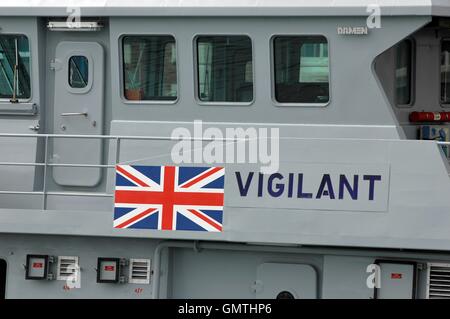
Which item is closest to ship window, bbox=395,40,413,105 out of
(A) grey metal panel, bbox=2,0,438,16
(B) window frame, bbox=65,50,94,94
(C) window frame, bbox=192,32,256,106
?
(A) grey metal panel, bbox=2,0,438,16

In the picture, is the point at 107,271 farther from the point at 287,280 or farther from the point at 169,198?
the point at 287,280

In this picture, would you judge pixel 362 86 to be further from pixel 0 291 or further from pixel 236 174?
pixel 0 291

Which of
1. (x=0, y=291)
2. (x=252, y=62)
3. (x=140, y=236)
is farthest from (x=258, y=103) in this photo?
(x=0, y=291)

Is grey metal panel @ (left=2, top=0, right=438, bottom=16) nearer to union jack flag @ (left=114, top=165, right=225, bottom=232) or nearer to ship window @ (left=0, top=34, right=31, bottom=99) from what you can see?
ship window @ (left=0, top=34, right=31, bottom=99)

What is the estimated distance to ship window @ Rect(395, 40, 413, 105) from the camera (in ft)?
34.4

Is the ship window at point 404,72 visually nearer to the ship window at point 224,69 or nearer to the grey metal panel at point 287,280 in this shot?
the ship window at point 224,69

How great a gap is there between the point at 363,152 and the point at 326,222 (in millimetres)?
748

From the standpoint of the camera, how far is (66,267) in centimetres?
1034

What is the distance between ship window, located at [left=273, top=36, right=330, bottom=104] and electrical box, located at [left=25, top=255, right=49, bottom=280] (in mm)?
2913

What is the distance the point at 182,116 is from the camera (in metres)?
10.4

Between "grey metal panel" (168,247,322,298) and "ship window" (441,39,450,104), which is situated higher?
"ship window" (441,39,450,104)

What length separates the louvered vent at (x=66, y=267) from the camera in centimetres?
1030

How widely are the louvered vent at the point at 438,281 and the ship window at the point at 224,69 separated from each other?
8.16 feet

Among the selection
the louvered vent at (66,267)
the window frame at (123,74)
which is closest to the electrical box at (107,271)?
the louvered vent at (66,267)
